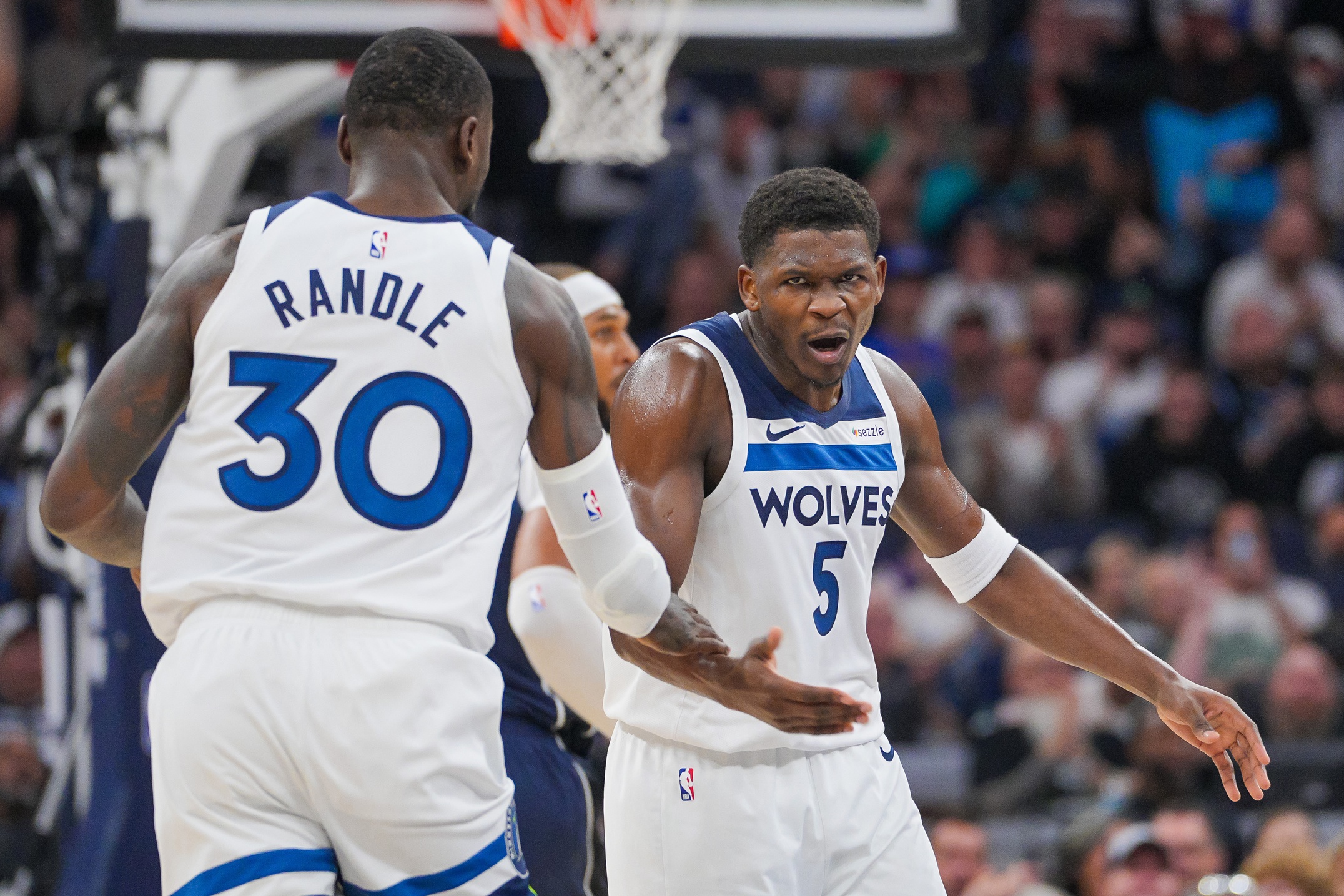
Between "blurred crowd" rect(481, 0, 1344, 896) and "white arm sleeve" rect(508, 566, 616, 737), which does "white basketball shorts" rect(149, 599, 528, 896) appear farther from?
"blurred crowd" rect(481, 0, 1344, 896)

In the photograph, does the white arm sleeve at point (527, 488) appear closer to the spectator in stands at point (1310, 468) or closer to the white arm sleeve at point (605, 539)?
the white arm sleeve at point (605, 539)

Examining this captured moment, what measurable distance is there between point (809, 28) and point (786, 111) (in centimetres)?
628

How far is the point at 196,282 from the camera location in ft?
9.65

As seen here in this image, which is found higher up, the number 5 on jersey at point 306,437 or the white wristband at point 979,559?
the number 5 on jersey at point 306,437

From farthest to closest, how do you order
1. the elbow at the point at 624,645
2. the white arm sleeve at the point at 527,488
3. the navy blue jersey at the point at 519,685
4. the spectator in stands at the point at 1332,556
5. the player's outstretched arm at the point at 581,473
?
the spectator in stands at the point at 1332,556
the white arm sleeve at the point at 527,488
the navy blue jersey at the point at 519,685
the elbow at the point at 624,645
the player's outstretched arm at the point at 581,473

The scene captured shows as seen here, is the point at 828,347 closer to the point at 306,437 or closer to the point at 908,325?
the point at 306,437

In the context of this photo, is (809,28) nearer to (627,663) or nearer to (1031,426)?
(627,663)

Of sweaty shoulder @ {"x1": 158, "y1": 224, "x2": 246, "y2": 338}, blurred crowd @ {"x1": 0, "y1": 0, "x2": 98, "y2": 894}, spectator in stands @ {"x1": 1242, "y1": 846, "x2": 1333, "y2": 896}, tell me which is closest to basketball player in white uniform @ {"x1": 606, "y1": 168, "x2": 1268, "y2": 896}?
sweaty shoulder @ {"x1": 158, "y1": 224, "x2": 246, "y2": 338}

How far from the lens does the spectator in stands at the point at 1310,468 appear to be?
32.6 ft

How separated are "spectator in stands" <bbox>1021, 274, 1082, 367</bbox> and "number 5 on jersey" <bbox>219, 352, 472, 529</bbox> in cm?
Answer: 834

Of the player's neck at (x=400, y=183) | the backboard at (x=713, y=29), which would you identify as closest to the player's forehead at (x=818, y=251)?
the player's neck at (x=400, y=183)

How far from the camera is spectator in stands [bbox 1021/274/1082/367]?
10.9 metres

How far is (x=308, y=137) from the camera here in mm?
10492

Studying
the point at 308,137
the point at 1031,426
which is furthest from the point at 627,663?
the point at 308,137
